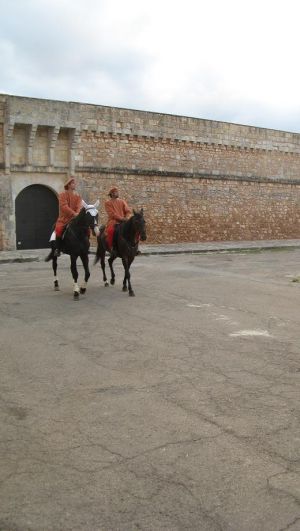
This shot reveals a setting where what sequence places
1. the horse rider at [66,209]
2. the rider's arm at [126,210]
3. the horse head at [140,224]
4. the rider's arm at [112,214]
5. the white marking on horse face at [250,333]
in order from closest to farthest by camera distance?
the white marking on horse face at [250,333], the horse head at [140,224], the horse rider at [66,209], the rider's arm at [112,214], the rider's arm at [126,210]

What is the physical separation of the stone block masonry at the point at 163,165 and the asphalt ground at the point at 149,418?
1221 cm

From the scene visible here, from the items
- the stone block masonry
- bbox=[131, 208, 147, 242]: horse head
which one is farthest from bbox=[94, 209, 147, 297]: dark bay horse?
the stone block masonry

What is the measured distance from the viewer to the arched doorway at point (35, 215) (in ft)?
64.2

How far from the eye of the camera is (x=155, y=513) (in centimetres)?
266

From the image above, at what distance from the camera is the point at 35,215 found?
1988cm

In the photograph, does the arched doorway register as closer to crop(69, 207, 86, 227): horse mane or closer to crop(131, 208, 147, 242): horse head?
crop(69, 207, 86, 227): horse mane

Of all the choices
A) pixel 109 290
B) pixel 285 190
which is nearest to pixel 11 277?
pixel 109 290

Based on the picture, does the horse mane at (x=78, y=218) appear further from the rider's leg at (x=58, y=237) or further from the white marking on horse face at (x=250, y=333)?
the white marking on horse face at (x=250, y=333)

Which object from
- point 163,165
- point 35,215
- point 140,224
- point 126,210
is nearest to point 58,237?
point 140,224

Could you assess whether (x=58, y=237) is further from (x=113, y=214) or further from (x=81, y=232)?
(x=113, y=214)

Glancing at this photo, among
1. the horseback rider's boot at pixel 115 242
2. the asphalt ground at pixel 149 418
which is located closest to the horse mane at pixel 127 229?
the horseback rider's boot at pixel 115 242

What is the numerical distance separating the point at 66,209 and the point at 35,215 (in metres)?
10.3

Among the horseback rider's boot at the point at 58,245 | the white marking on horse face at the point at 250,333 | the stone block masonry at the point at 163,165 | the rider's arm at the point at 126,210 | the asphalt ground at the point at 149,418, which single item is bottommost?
the asphalt ground at the point at 149,418

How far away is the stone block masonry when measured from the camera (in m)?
19.2
